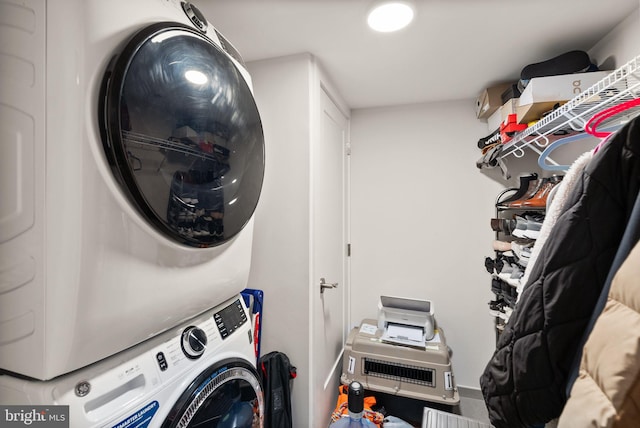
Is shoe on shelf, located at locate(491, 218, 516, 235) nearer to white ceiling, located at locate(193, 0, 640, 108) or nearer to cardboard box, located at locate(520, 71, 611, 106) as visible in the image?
cardboard box, located at locate(520, 71, 611, 106)

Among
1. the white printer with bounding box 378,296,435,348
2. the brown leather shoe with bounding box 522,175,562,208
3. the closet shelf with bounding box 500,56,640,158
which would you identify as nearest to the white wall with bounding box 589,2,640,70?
the closet shelf with bounding box 500,56,640,158

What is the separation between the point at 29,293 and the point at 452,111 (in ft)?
7.26

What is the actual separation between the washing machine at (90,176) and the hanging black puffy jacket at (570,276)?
753 mm

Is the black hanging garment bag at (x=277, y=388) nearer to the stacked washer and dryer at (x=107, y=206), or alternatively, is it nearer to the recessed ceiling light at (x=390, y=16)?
the stacked washer and dryer at (x=107, y=206)

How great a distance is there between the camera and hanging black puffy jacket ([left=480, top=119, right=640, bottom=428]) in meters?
0.50

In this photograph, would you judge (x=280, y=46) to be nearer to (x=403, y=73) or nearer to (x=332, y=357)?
(x=403, y=73)

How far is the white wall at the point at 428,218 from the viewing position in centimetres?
190

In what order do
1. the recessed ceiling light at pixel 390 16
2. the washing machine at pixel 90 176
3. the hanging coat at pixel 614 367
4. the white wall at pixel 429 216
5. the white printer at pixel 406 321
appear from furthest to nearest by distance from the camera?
1. the white wall at pixel 429 216
2. the white printer at pixel 406 321
3. the recessed ceiling light at pixel 390 16
4. the washing machine at pixel 90 176
5. the hanging coat at pixel 614 367

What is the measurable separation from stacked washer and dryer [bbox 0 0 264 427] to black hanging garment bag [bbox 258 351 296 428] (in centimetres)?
60

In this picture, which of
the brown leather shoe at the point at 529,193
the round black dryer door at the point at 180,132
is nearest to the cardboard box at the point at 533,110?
the brown leather shoe at the point at 529,193

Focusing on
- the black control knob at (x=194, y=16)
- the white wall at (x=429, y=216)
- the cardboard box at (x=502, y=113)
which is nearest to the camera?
the black control knob at (x=194, y=16)

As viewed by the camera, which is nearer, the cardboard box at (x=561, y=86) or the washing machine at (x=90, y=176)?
the washing machine at (x=90, y=176)

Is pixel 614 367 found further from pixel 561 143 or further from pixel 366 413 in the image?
pixel 366 413

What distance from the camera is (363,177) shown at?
211cm
